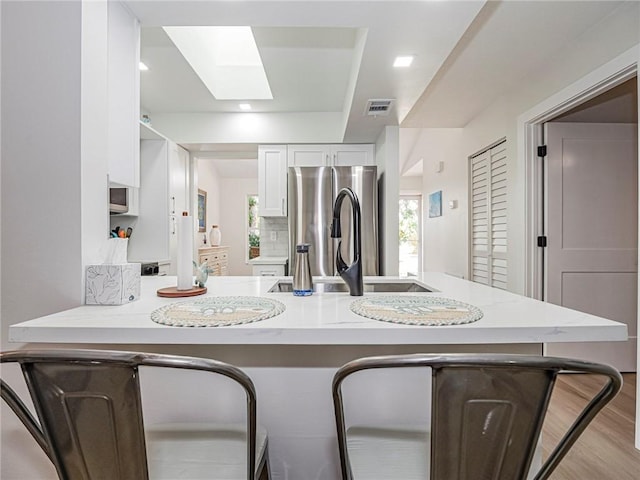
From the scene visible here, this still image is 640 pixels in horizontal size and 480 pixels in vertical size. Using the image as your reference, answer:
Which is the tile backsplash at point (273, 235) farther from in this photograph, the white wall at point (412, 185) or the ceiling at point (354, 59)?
the white wall at point (412, 185)

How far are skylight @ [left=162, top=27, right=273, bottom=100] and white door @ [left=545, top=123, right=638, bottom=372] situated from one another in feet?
8.28

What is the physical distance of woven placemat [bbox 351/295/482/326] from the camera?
38.3 inches

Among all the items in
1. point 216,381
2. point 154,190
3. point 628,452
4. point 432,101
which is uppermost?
point 432,101

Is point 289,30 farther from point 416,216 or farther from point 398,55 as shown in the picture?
point 416,216

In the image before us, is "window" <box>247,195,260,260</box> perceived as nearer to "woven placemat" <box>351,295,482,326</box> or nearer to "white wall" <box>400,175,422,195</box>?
"white wall" <box>400,175,422,195</box>

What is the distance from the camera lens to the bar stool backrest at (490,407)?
58 centimetres

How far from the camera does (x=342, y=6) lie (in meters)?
1.60

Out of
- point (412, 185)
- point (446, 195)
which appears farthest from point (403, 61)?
point (412, 185)

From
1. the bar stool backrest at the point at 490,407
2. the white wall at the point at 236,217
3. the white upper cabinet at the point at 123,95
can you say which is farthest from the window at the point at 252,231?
the bar stool backrest at the point at 490,407

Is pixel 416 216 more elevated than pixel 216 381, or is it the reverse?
pixel 416 216

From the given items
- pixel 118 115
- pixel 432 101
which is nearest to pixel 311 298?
pixel 118 115

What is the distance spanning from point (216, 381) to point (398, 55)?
196 cm

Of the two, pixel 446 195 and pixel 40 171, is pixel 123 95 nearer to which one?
pixel 40 171

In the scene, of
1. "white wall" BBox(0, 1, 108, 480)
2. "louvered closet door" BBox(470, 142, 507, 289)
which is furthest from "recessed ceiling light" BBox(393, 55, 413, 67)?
"white wall" BBox(0, 1, 108, 480)
